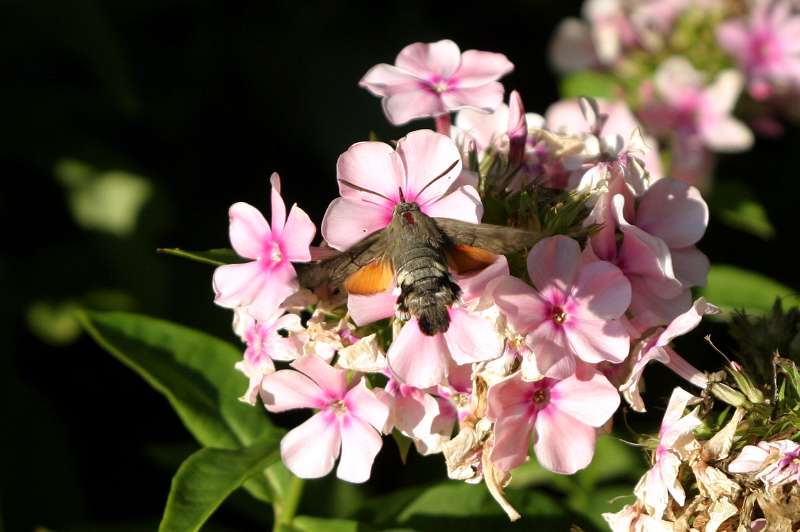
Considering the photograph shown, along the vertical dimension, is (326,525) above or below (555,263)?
below

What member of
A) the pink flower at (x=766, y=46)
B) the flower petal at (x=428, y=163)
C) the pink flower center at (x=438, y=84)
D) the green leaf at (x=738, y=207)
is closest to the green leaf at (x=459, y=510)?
the flower petal at (x=428, y=163)

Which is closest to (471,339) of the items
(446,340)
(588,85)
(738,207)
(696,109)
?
(446,340)

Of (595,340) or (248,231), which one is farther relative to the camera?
(248,231)

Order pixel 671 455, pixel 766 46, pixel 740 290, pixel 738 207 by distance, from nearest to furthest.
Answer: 1. pixel 671 455
2. pixel 740 290
3. pixel 738 207
4. pixel 766 46

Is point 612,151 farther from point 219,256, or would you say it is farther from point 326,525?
point 326,525

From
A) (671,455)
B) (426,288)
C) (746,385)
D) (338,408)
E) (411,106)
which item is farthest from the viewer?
(411,106)

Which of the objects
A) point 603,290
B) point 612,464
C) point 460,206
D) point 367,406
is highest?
point 460,206

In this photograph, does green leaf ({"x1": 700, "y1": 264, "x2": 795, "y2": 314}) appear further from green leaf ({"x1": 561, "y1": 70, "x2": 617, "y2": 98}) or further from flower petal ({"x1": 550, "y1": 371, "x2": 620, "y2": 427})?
flower petal ({"x1": 550, "y1": 371, "x2": 620, "y2": 427})

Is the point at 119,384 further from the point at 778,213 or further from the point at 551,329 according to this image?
the point at 778,213
